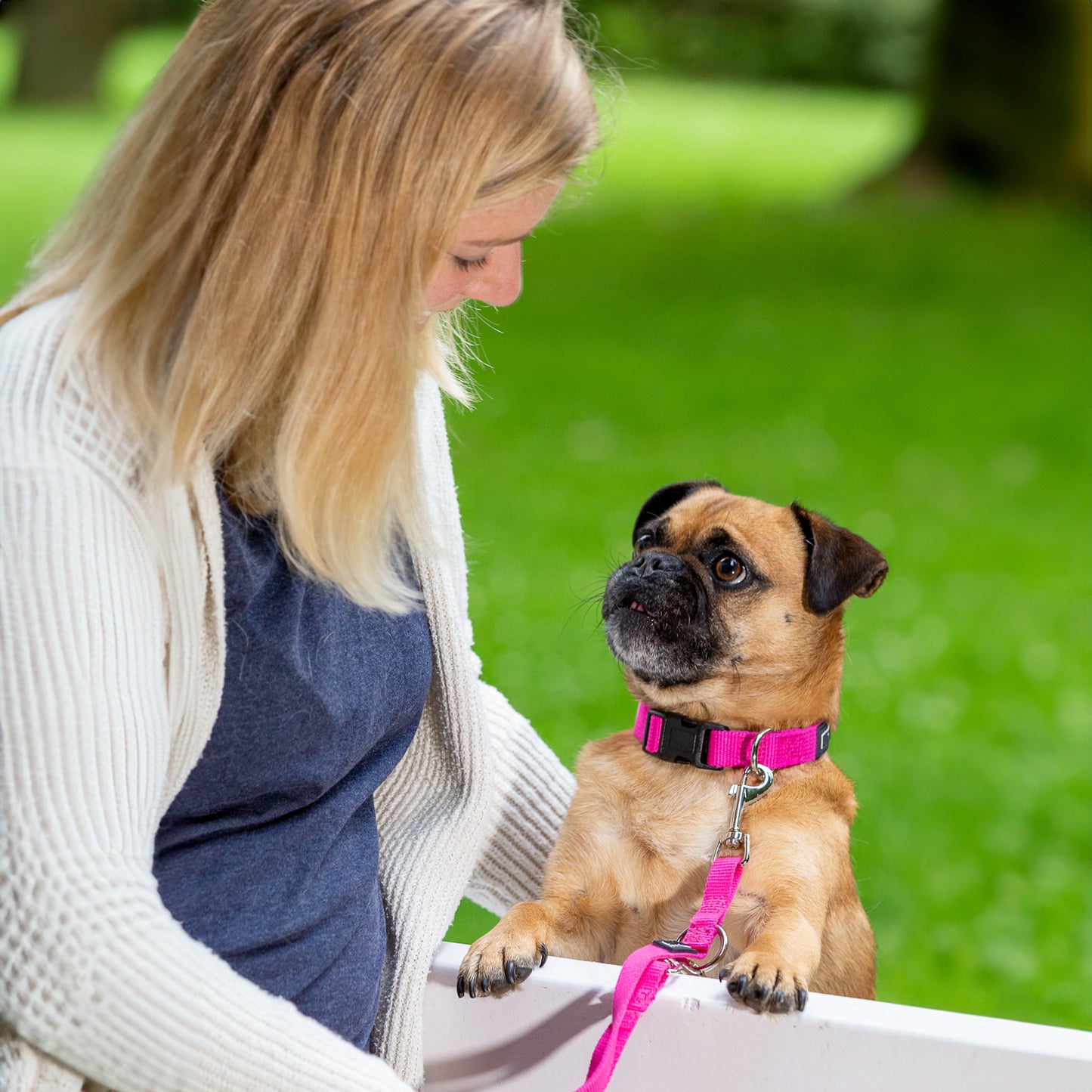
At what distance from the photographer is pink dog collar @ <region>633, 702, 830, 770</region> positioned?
2.28 meters

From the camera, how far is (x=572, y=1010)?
1978mm

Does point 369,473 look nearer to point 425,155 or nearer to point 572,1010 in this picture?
point 425,155

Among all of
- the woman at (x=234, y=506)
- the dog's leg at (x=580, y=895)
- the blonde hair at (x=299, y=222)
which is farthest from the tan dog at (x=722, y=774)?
the blonde hair at (x=299, y=222)

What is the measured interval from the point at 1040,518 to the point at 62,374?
7.47 meters

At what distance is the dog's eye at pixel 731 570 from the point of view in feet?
8.17

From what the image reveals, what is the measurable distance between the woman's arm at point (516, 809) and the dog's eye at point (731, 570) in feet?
1.42

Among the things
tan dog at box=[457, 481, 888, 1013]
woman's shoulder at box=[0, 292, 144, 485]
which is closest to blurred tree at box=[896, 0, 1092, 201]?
tan dog at box=[457, 481, 888, 1013]

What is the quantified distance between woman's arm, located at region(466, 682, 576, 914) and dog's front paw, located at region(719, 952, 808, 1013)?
0.59 m

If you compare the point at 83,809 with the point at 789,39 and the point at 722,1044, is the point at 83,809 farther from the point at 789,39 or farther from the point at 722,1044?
the point at 789,39

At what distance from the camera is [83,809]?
1.55 metres

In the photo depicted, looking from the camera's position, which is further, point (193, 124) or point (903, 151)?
point (903, 151)

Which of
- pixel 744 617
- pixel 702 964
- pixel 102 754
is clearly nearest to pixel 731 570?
pixel 744 617

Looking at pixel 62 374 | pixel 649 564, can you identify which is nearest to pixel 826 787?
pixel 649 564

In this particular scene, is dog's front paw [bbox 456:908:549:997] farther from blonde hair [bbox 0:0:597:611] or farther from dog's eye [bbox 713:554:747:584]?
dog's eye [bbox 713:554:747:584]
